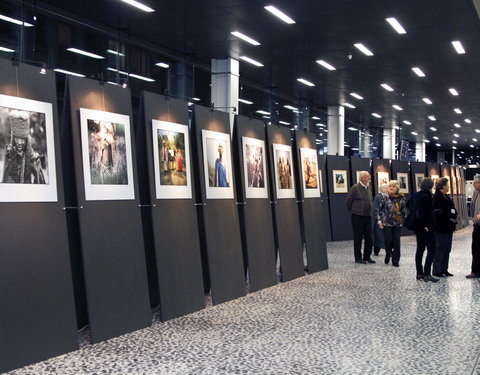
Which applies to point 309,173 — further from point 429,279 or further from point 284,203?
point 429,279

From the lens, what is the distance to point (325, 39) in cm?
1628

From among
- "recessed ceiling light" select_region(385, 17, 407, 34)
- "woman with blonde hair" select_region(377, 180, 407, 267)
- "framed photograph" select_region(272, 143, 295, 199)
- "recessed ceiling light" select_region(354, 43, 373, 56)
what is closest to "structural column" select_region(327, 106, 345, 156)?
"recessed ceiling light" select_region(354, 43, 373, 56)

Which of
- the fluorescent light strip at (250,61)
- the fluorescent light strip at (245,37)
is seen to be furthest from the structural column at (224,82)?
the fluorescent light strip at (245,37)

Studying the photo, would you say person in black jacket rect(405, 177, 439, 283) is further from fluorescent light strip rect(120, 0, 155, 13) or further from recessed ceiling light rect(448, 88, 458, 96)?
recessed ceiling light rect(448, 88, 458, 96)

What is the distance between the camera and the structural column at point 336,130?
27672 mm

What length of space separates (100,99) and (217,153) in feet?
8.17

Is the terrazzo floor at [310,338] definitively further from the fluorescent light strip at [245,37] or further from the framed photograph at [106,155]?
the fluorescent light strip at [245,37]

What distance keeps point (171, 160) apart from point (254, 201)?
2.39m

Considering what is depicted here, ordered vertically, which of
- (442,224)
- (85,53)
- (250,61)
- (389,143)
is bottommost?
(442,224)

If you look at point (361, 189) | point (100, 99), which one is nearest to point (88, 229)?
point (100, 99)

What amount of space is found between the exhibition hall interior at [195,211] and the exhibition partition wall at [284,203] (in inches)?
1.6

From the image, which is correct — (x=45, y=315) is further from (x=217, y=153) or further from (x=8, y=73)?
(x=217, y=153)

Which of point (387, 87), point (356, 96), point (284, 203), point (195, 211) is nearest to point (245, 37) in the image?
point (284, 203)

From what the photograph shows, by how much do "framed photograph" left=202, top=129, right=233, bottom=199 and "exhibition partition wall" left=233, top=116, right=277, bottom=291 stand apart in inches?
21.9
